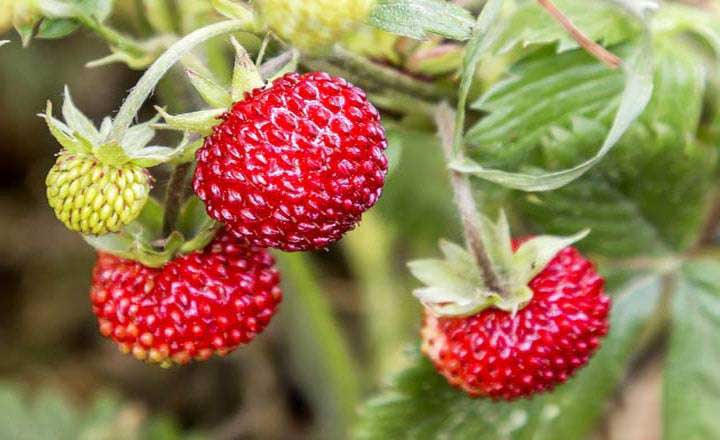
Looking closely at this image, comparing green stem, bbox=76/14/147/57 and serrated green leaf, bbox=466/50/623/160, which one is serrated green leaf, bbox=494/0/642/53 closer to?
serrated green leaf, bbox=466/50/623/160

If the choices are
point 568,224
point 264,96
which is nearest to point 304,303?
point 568,224

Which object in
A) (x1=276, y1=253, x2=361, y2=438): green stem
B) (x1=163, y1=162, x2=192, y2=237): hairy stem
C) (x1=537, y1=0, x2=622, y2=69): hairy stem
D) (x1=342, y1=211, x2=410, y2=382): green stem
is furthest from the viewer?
(x1=342, y1=211, x2=410, y2=382): green stem

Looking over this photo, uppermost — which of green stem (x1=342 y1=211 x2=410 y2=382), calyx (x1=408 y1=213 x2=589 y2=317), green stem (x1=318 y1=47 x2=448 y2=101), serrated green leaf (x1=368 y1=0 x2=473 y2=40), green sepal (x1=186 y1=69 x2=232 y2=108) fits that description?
serrated green leaf (x1=368 y1=0 x2=473 y2=40)

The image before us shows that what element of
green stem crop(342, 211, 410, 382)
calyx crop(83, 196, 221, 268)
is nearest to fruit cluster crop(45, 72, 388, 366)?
calyx crop(83, 196, 221, 268)

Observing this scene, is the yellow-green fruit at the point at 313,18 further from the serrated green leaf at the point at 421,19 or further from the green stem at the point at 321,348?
the green stem at the point at 321,348

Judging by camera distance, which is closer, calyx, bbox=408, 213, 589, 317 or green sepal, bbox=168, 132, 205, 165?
green sepal, bbox=168, 132, 205, 165

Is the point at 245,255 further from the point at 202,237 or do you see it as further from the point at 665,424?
the point at 665,424

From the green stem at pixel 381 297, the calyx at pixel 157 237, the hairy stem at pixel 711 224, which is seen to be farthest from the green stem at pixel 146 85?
the green stem at pixel 381 297
